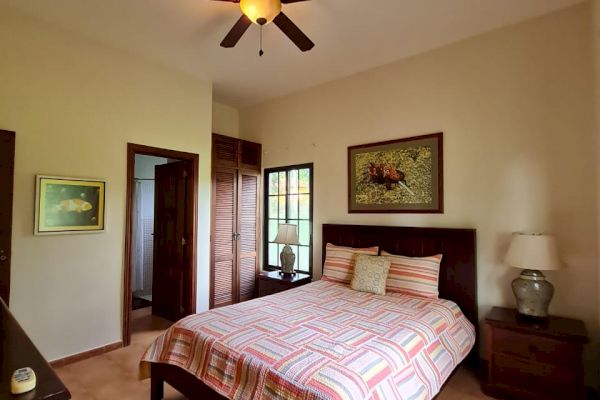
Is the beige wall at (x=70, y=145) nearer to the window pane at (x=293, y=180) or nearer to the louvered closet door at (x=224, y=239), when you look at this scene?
the louvered closet door at (x=224, y=239)

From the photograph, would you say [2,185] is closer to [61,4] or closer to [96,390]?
[61,4]

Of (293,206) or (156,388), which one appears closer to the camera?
(156,388)

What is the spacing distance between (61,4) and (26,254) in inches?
78.5

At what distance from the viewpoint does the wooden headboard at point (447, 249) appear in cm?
280

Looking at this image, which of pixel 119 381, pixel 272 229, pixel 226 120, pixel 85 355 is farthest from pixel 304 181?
pixel 85 355

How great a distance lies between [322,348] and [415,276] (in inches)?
56.3

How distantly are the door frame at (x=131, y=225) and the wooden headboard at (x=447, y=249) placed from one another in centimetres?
197

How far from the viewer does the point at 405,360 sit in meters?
1.80

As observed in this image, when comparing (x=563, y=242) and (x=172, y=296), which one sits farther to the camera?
(x=172, y=296)

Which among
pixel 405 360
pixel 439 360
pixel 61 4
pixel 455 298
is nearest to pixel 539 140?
pixel 455 298

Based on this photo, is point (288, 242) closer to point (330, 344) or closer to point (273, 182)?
point (273, 182)

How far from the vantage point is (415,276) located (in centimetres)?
286

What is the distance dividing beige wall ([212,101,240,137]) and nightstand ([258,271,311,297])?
7.33 ft

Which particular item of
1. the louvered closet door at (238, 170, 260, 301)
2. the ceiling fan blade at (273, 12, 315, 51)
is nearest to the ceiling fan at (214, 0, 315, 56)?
the ceiling fan blade at (273, 12, 315, 51)
